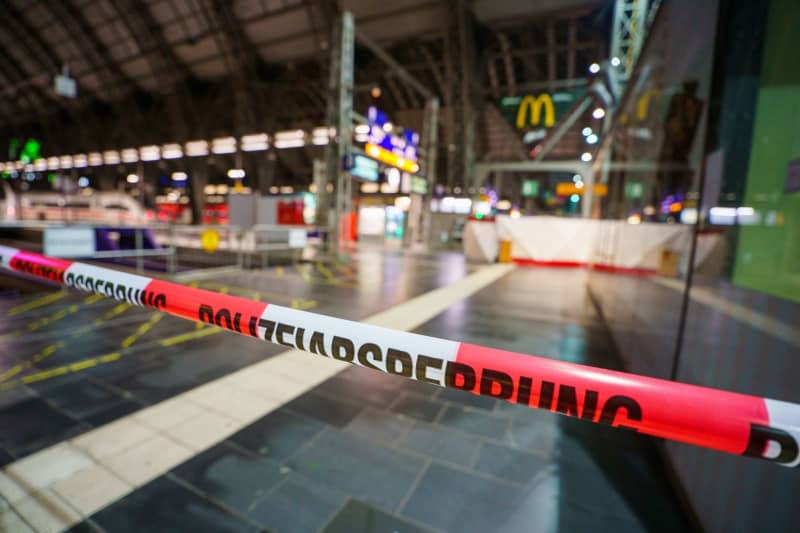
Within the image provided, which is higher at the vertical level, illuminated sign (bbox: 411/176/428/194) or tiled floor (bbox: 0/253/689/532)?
illuminated sign (bbox: 411/176/428/194)

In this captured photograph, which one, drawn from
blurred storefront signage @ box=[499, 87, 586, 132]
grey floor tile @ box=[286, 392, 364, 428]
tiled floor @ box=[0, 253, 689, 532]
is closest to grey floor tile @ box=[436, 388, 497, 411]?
tiled floor @ box=[0, 253, 689, 532]

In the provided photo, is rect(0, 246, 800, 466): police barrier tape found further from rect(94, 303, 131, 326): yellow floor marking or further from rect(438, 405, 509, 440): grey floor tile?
rect(94, 303, 131, 326): yellow floor marking

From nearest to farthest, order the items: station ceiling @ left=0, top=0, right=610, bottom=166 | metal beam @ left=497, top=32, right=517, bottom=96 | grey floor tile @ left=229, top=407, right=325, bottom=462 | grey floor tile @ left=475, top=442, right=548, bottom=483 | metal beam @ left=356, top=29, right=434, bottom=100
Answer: grey floor tile @ left=475, top=442, right=548, bottom=483 → grey floor tile @ left=229, top=407, right=325, bottom=462 → metal beam @ left=356, top=29, right=434, bottom=100 → station ceiling @ left=0, top=0, right=610, bottom=166 → metal beam @ left=497, top=32, right=517, bottom=96

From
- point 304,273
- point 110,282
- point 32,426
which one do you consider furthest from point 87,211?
point 110,282

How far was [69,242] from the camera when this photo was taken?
5.84 metres

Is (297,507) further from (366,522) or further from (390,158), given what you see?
(390,158)

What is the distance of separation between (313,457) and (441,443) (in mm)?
786

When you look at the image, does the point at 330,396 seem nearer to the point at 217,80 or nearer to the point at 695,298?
the point at 695,298

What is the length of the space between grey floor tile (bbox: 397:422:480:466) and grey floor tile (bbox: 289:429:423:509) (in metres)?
0.12

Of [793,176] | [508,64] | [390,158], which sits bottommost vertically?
[793,176]

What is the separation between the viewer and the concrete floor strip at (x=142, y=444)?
5.45 feet

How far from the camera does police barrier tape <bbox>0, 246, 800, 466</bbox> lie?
2.53 feet

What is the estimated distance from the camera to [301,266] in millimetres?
10250

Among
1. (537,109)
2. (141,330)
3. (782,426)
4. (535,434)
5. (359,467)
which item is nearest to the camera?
(782,426)
